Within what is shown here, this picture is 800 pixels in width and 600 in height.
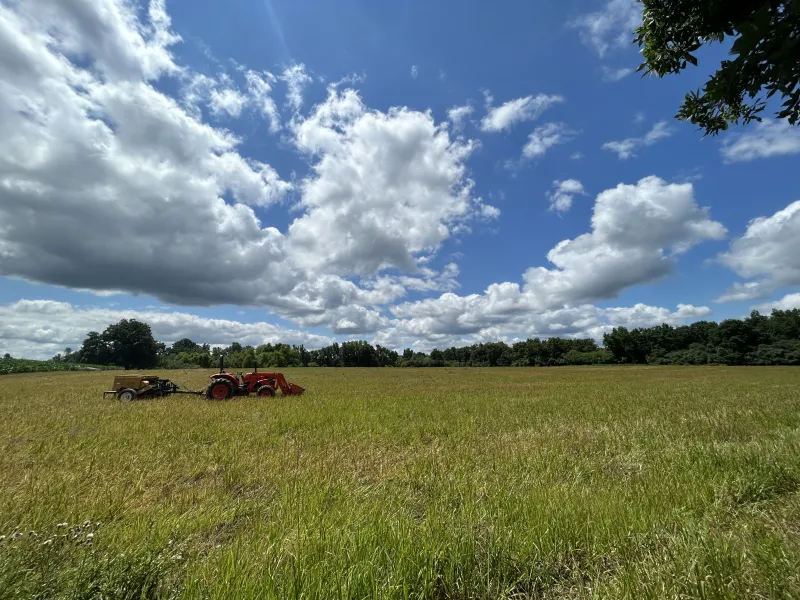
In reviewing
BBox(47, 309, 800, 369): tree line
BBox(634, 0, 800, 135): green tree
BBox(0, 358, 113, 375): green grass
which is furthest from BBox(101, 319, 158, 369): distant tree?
BBox(634, 0, 800, 135): green tree

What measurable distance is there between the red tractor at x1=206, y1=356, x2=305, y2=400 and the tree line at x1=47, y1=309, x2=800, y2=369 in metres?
58.0

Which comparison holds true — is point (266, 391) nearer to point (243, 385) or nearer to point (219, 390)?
point (243, 385)

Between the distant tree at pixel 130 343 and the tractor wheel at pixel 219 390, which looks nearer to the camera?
the tractor wheel at pixel 219 390

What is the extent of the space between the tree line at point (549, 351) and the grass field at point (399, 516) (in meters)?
71.4

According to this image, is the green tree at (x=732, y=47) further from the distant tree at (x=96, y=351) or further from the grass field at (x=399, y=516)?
the distant tree at (x=96, y=351)

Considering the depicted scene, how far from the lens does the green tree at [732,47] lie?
7.19 ft

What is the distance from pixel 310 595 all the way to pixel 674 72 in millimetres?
5978

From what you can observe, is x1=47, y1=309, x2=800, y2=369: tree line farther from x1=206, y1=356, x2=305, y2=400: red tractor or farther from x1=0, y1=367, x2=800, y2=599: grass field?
x1=0, y1=367, x2=800, y2=599: grass field

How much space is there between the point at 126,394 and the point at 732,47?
2302cm

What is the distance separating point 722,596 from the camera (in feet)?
8.34

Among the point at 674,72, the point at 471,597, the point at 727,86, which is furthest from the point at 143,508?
the point at 674,72

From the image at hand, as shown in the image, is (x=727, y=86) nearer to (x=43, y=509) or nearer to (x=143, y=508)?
(x=143, y=508)

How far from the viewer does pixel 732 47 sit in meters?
2.33

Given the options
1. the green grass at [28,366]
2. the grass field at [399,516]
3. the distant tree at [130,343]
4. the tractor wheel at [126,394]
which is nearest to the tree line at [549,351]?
the distant tree at [130,343]
